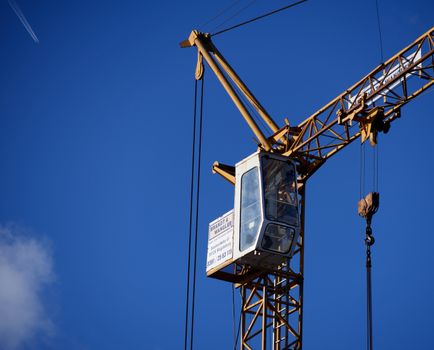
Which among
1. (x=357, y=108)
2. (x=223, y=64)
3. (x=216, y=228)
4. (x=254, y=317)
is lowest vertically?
(x=254, y=317)

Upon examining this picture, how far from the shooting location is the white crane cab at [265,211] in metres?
41.9

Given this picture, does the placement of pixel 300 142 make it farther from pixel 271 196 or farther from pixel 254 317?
pixel 254 317

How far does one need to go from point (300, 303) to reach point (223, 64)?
1135 centimetres

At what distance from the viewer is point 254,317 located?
43.3 metres

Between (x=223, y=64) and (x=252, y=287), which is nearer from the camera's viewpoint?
(x=252, y=287)

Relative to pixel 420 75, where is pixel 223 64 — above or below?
above

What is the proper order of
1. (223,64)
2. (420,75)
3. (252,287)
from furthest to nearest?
(223,64), (252,287), (420,75)

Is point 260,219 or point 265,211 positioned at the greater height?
point 265,211

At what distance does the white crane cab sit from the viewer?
41.9 meters

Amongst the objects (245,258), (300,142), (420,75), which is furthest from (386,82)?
(245,258)

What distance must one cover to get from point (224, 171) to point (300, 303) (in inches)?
239

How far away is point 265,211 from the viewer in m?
42.2

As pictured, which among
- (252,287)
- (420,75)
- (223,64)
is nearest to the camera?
(420,75)

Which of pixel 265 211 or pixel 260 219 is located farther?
pixel 265 211
